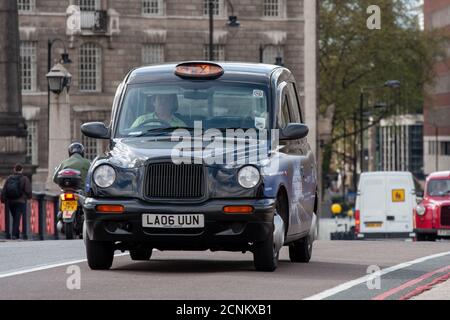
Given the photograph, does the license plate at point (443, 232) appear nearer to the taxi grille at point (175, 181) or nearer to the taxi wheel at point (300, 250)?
the taxi wheel at point (300, 250)

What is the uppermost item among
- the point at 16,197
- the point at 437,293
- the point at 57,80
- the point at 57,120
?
the point at 57,80

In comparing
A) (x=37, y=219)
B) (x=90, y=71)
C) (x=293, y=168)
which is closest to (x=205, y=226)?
(x=293, y=168)

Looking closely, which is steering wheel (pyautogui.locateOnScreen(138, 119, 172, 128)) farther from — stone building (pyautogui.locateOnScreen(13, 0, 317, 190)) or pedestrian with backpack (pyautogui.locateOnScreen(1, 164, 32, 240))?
stone building (pyautogui.locateOnScreen(13, 0, 317, 190))

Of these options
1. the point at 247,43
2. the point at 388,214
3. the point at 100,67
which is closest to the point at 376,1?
the point at 247,43

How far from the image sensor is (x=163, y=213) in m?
16.3

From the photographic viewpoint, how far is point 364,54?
344 ft

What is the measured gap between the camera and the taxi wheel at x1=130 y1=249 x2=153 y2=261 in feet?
61.4

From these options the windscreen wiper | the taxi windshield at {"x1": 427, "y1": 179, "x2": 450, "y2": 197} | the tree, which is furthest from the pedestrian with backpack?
the tree

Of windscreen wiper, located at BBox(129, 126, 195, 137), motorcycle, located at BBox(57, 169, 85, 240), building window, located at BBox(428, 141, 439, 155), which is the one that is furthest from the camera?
building window, located at BBox(428, 141, 439, 155)

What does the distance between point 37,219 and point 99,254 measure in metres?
20.2

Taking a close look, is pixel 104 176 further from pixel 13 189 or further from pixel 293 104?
pixel 13 189

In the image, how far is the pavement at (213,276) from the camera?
14.2 meters

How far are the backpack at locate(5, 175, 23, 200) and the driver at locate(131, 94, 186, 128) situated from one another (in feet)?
59.5

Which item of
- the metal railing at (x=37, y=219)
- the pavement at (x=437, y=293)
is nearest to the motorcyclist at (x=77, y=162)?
the metal railing at (x=37, y=219)
